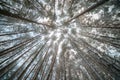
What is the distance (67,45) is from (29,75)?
0.67 meters

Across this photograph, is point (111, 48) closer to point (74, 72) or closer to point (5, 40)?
point (74, 72)

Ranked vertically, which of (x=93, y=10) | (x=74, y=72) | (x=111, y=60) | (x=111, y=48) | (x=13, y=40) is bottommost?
(x=74, y=72)

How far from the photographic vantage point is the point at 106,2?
61.2 inches

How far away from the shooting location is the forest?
168cm

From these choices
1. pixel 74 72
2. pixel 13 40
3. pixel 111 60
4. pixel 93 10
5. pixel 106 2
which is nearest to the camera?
pixel 106 2

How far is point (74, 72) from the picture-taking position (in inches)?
87.7

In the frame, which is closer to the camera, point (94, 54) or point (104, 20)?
point (104, 20)

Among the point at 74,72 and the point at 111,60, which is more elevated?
the point at 111,60

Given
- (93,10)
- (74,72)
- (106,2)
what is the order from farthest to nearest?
(74,72) → (93,10) → (106,2)

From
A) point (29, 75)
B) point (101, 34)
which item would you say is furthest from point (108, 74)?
point (29, 75)

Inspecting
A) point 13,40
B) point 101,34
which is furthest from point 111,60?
point 13,40

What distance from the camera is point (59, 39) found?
2002 millimetres

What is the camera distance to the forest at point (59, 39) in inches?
66.0

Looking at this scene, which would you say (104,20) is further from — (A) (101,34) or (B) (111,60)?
(B) (111,60)
